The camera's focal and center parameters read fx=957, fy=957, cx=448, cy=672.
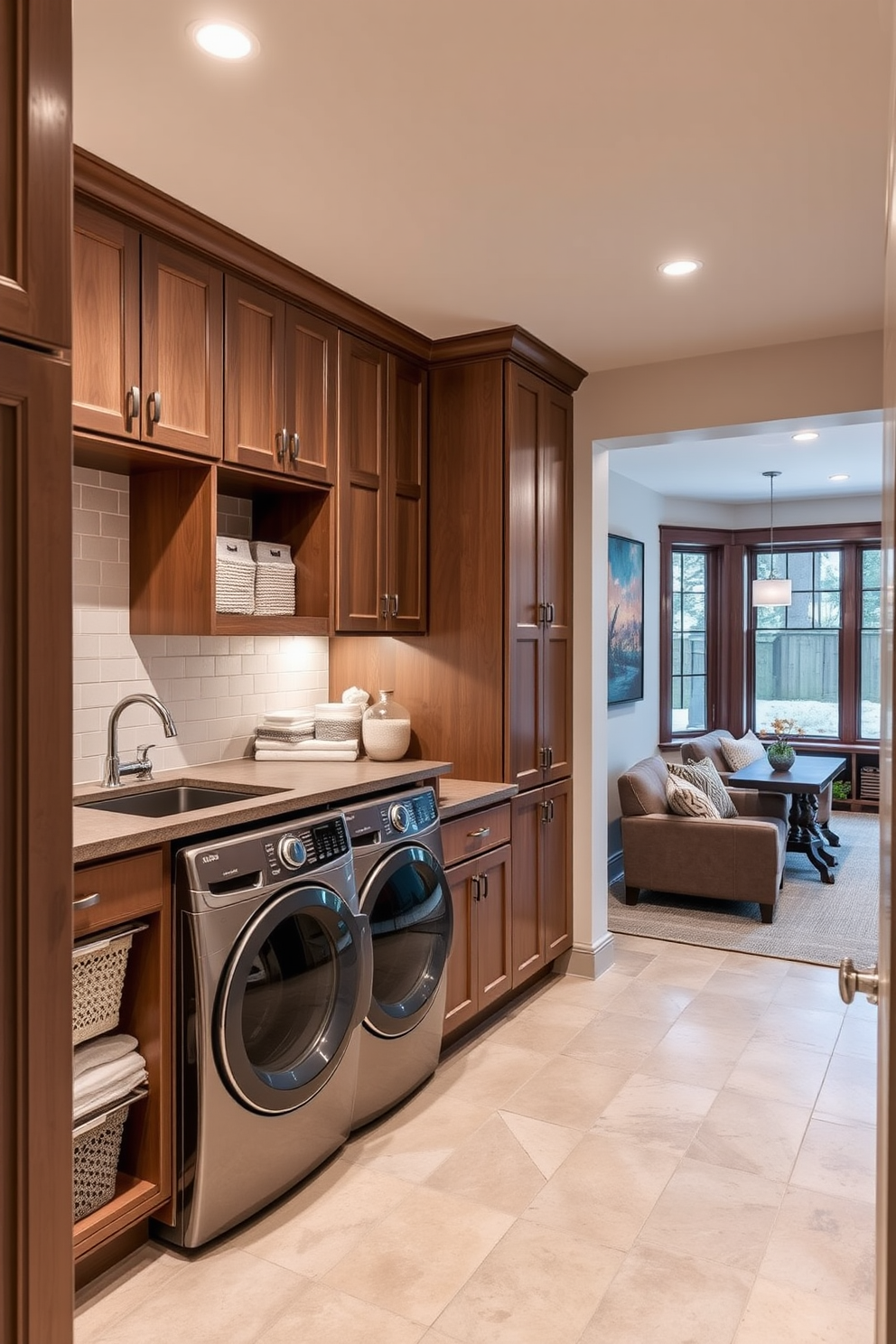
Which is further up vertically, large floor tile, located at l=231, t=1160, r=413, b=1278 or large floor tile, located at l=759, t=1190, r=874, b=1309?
large floor tile, located at l=231, t=1160, r=413, b=1278

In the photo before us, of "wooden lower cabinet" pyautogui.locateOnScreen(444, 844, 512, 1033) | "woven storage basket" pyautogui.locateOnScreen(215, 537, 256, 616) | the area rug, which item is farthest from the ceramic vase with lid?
the area rug

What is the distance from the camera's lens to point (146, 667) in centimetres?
299

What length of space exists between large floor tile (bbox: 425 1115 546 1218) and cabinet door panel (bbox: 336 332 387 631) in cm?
168

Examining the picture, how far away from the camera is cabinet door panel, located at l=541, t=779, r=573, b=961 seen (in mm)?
3998

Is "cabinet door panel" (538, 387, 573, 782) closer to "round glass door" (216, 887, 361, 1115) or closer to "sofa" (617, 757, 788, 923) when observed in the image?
"sofa" (617, 757, 788, 923)

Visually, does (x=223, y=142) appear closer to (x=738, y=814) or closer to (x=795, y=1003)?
(x=795, y=1003)

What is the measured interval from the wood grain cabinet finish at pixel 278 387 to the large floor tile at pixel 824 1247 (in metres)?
2.51

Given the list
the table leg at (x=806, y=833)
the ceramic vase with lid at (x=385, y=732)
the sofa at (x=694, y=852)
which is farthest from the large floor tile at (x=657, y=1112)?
the table leg at (x=806, y=833)

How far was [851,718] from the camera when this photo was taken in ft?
27.5

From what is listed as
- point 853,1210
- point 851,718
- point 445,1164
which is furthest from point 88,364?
point 851,718

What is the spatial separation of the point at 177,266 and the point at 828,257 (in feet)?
6.26

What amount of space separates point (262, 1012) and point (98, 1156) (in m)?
0.46

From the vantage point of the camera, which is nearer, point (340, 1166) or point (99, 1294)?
point (99, 1294)

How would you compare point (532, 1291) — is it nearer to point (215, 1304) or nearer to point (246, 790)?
point (215, 1304)
